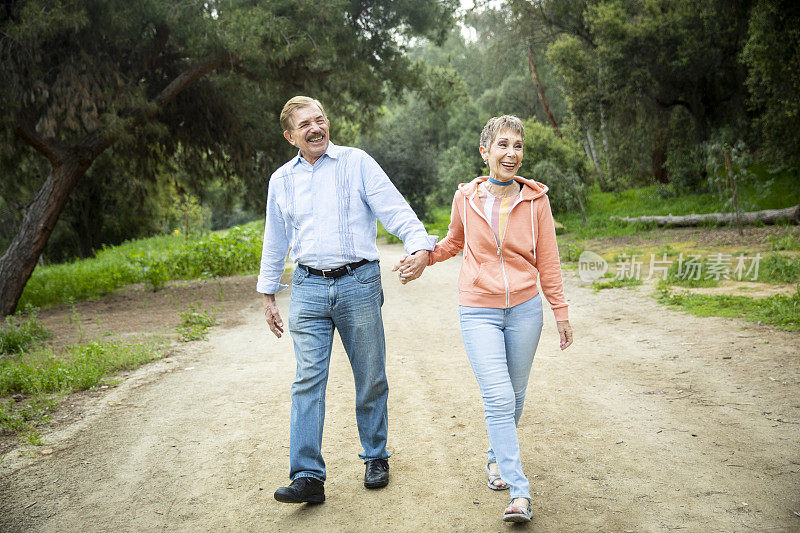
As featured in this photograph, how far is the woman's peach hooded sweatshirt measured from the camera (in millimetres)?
3203

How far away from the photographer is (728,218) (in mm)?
16312

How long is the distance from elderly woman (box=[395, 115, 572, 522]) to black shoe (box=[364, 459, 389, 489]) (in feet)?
1.89

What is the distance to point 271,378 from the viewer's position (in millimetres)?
6125

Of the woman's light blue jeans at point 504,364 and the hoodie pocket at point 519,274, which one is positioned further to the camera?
the hoodie pocket at point 519,274

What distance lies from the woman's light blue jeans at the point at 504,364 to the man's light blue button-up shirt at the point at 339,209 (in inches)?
20.0

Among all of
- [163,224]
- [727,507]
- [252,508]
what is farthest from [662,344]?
[163,224]

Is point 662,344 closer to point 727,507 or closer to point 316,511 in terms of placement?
point 727,507

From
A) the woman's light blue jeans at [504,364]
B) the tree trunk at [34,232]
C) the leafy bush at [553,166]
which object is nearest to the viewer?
the woman's light blue jeans at [504,364]

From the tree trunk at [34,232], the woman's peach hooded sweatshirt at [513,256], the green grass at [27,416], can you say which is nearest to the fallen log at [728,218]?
the woman's peach hooded sweatshirt at [513,256]

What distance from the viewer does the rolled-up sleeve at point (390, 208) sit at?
11.1ft

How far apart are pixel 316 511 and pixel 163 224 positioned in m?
30.4

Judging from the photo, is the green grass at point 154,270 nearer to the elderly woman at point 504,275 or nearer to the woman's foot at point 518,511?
the elderly woman at point 504,275

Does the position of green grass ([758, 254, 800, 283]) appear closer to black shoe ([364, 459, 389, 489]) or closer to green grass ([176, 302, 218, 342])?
black shoe ([364, 459, 389, 489])
